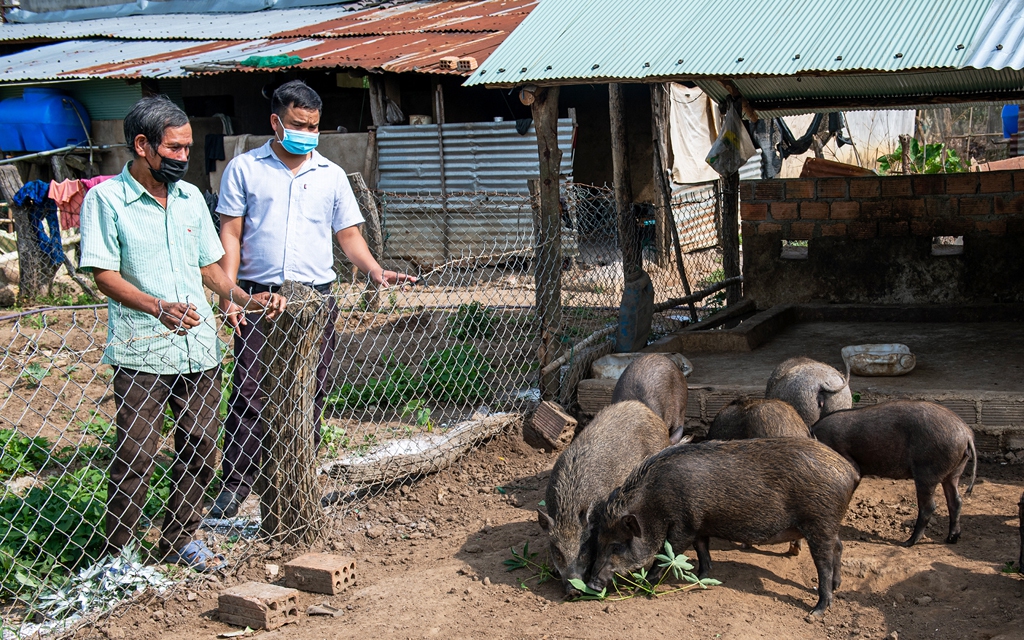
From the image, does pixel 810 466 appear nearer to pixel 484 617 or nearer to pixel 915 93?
pixel 484 617

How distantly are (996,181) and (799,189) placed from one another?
1524mm

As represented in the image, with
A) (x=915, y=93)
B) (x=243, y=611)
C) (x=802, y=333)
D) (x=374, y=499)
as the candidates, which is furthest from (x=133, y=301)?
A: (x=915, y=93)

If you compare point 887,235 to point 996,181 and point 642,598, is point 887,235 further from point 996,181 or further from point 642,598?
point 642,598

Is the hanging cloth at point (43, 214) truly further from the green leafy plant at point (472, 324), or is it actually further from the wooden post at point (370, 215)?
the green leafy plant at point (472, 324)

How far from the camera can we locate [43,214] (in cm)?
1066

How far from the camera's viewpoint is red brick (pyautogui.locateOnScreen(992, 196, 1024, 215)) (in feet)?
23.7

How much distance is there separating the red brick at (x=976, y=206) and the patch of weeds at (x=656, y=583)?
4995mm

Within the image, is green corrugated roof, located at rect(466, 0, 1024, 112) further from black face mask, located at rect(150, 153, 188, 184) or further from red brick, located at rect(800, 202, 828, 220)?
black face mask, located at rect(150, 153, 188, 184)

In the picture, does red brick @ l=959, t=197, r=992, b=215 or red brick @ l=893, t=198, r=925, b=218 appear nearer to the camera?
red brick @ l=959, t=197, r=992, b=215

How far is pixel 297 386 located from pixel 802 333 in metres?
4.61

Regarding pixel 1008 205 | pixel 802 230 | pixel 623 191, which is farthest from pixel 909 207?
pixel 623 191

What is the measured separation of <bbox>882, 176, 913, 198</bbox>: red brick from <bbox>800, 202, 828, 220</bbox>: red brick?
19.6 inches

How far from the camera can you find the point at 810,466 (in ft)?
12.0

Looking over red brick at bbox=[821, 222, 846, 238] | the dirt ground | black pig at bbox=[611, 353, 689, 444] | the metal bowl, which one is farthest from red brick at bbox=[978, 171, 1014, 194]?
black pig at bbox=[611, 353, 689, 444]
